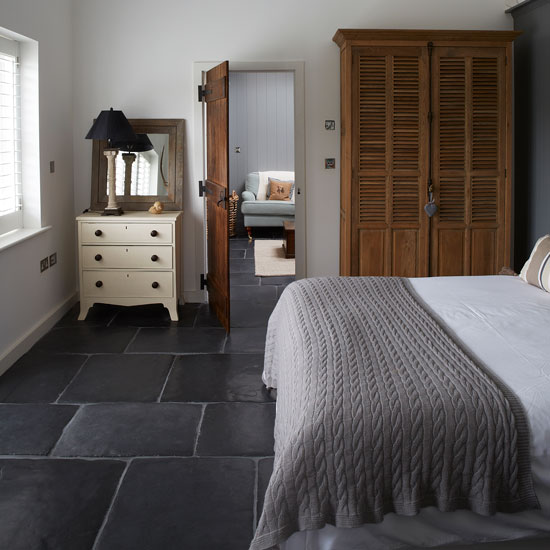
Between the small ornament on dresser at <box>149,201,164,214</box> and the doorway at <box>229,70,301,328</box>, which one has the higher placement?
the doorway at <box>229,70,301,328</box>

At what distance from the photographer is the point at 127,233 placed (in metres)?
5.67

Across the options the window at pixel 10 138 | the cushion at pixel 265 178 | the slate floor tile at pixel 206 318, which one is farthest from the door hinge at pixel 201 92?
the cushion at pixel 265 178

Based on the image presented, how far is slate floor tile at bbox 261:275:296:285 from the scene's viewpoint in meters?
7.05

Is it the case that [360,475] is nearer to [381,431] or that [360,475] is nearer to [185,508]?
[381,431]

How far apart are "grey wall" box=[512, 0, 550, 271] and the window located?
12.8 ft

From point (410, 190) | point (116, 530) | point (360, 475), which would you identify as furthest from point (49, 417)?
point (410, 190)

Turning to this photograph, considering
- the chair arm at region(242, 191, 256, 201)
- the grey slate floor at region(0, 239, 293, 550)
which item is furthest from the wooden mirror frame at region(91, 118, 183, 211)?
the chair arm at region(242, 191, 256, 201)

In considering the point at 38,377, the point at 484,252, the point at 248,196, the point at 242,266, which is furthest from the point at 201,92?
the point at 248,196

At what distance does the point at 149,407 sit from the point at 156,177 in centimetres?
278

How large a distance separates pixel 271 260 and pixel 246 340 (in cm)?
319

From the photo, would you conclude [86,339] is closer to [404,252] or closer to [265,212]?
[404,252]

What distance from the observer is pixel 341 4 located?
5.94 m

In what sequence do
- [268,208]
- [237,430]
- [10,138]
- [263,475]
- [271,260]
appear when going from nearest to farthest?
[263,475]
[237,430]
[10,138]
[271,260]
[268,208]

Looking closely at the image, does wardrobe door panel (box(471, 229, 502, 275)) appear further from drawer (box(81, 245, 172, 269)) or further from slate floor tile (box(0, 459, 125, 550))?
slate floor tile (box(0, 459, 125, 550))
